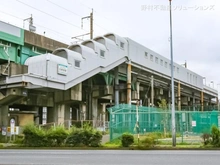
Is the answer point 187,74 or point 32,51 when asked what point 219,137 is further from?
point 187,74

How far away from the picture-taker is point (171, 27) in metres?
28.5

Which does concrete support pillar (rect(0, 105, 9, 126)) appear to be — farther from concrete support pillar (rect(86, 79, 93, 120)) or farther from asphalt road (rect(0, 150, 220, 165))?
asphalt road (rect(0, 150, 220, 165))

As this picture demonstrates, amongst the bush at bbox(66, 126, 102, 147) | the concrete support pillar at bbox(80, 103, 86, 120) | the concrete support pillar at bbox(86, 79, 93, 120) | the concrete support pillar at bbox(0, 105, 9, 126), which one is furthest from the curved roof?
the bush at bbox(66, 126, 102, 147)

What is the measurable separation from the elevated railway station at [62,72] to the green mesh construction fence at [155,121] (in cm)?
1010

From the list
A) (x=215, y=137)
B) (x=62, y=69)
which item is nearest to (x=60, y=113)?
(x=62, y=69)

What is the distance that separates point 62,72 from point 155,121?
40.7 ft

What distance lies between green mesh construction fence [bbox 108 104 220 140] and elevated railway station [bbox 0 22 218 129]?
10.1 m

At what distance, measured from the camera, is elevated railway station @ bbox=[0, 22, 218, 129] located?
37.9 meters

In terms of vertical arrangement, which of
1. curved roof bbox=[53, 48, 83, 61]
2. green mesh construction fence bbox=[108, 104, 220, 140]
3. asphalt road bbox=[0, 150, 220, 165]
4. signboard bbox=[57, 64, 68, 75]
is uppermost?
curved roof bbox=[53, 48, 83, 61]

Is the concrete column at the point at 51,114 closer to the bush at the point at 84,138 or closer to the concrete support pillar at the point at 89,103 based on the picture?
the concrete support pillar at the point at 89,103

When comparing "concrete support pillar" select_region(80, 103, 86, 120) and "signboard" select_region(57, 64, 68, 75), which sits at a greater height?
"signboard" select_region(57, 64, 68, 75)

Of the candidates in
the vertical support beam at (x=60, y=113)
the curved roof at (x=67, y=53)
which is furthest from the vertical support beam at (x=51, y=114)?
the curved roof at (x=67, y=53)

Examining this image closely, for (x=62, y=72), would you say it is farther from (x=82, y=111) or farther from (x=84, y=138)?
(x=82, y=111)

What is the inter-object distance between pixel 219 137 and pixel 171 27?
10044 millimetres
